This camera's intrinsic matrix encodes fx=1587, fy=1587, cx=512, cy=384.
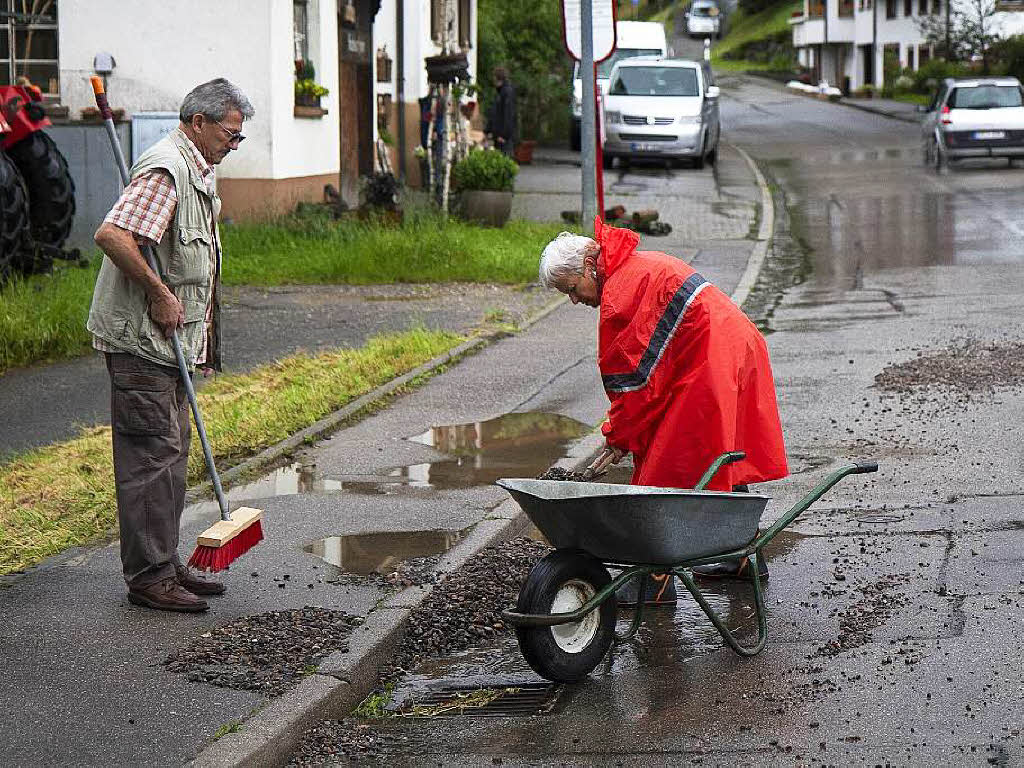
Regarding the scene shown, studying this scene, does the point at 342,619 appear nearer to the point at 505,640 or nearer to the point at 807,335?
the point at 505,640

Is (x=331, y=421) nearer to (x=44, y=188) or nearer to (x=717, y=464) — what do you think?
(x=717, y=464)

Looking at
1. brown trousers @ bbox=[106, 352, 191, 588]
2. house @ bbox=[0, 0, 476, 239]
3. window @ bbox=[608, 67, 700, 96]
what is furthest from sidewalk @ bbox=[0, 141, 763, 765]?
window @ bbox=[608, 67, 700, 96]

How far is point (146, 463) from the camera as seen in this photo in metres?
6.07

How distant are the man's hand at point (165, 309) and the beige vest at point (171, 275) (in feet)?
0.20

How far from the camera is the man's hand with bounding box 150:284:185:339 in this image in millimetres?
5809

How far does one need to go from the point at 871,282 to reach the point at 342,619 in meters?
11.5

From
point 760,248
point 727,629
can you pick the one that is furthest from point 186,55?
point 727,629

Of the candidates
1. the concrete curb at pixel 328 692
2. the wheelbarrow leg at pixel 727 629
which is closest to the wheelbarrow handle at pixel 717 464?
the wheelbarrow leg at pixel 727 629

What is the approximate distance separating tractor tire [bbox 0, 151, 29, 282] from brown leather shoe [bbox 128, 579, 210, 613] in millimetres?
9003

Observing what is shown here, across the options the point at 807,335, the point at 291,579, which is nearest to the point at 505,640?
the point at 291,579

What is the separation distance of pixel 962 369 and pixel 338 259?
781 cm

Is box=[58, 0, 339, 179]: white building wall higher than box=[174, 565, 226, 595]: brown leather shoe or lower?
higher

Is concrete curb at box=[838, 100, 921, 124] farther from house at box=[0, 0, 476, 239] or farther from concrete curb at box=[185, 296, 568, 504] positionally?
concrete curb at box=[185, 296, 568, 504]

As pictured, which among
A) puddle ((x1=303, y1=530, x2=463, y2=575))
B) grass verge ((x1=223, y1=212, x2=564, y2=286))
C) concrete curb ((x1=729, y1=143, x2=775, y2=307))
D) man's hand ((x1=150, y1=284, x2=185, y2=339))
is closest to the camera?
man's hand ((x1=150, y1=284, x2=185, y2=339))
